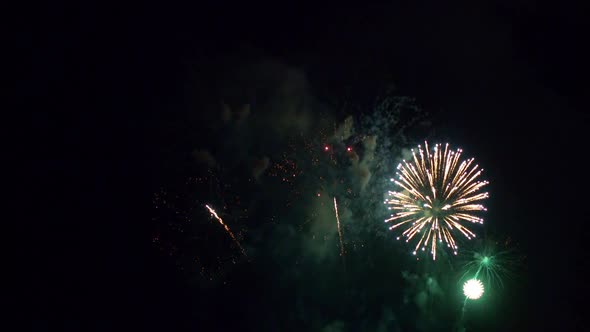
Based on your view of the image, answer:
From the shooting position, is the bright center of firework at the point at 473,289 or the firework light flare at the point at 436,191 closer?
the firework light flare at the point at 436,191

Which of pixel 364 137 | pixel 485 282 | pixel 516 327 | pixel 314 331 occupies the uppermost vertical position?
pixel 364 137

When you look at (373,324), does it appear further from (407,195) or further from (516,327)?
(407,195)

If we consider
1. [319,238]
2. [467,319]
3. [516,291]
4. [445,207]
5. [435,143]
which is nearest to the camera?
[445,207]

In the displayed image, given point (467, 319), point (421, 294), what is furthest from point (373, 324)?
point (467, 319)

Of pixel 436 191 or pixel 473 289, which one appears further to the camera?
pixel 473 289

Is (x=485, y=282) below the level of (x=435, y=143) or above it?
below

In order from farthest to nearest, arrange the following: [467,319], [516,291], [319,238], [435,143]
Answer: [467,319] → [516,291] → [319,238] → [435,143]

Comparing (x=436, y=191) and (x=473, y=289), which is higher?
(x=436, y=191)

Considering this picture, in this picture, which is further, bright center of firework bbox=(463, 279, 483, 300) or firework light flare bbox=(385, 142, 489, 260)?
bright center of firework bbox=(463, 279, 483, 300)

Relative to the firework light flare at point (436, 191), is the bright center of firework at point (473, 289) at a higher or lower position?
lower

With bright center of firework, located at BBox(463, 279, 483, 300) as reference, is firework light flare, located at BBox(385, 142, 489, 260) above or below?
above

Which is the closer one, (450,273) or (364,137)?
(364,137)
